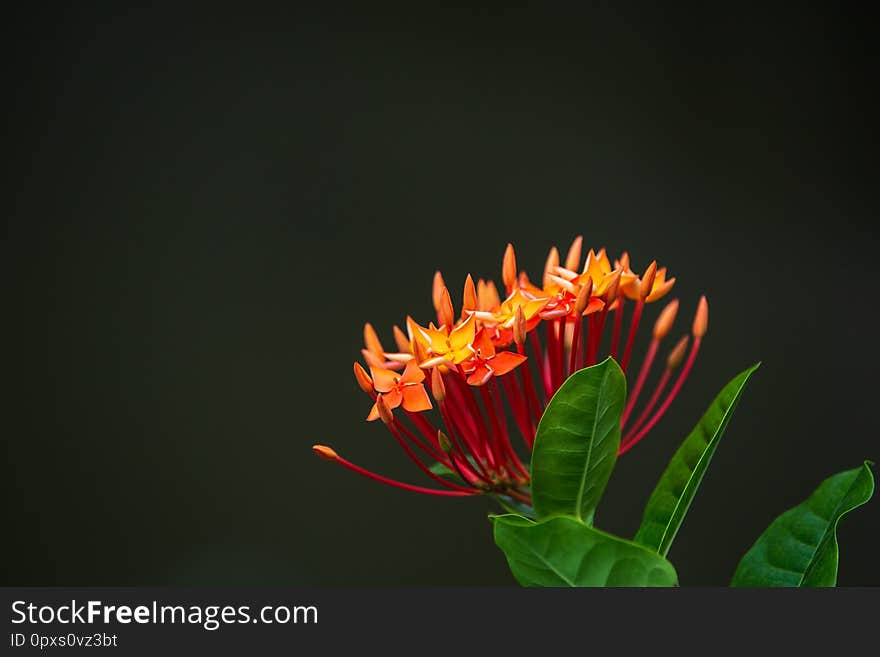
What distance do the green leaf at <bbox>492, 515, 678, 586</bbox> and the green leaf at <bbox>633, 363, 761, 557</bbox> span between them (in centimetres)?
5

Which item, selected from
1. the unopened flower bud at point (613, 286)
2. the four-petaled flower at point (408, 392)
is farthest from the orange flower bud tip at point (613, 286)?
the four-petaled flower at point (408, 392)

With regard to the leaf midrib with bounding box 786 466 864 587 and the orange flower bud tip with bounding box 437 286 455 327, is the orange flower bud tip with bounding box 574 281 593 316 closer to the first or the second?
the orange flower bud tip with bounding box 437 286 455 327

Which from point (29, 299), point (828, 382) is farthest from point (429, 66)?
point (828, 382)

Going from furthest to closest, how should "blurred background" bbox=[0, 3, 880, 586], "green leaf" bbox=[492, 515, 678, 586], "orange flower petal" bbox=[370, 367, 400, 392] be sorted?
"blurred background" bbox=[0, 3, 880, 586]
"orange flower petal" bbox=[370, 367, 400, 392]
"green leaf" bbox=[492, 515, 678, 586]

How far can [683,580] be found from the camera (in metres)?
2.04

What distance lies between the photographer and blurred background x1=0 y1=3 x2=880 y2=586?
198 centimetres

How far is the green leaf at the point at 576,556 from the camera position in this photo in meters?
0.48

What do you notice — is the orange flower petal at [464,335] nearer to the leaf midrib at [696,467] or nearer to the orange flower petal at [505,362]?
the orange flower petal at [505,362]

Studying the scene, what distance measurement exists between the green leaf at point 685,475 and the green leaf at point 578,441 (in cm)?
4

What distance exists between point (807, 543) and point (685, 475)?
0.09m

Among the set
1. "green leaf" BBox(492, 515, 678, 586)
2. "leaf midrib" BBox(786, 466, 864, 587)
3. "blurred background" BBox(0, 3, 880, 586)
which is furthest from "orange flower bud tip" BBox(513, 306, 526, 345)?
"blurred background" BBox(0, 3, 880, 586)

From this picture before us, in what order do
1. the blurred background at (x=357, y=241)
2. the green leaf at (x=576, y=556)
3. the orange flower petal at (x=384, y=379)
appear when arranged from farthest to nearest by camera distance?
the blurred background at (x=357, y=241), the orange flower petal at (x=384, y=379), the green leaf at (x=576, y=556)

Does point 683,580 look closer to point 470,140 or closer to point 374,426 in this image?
point 374,426

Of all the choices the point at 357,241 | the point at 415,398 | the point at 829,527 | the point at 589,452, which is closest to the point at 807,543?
the point at 829,527
